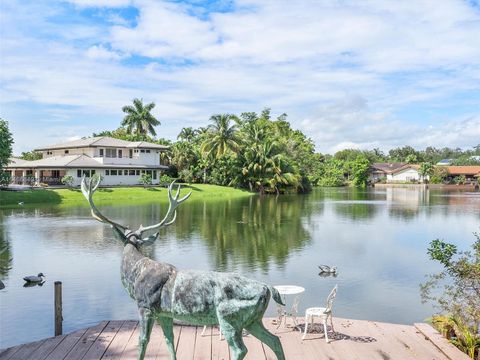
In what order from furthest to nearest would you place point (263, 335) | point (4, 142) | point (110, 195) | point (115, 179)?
point (115, 179)
point (110, 195)
point (4, 142)
point (263, 335)

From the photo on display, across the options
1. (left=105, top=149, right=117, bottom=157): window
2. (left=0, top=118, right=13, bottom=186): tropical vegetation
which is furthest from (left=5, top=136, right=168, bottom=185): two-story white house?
(left=0, top=118, right=13, bottom=186): tropical vegetation

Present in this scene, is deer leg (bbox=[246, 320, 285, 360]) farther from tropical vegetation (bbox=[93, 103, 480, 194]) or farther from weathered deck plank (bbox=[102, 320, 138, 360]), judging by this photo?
tropical vegetation (bbox=[93, 103, 480, 194])

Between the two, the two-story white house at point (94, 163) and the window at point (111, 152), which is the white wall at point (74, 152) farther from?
the window at point (111, 152)

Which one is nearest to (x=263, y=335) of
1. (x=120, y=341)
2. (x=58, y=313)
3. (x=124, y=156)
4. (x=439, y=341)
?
(x=120, y=341)

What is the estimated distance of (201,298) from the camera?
22.7 ft

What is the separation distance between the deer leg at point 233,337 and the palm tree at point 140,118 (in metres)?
86.7

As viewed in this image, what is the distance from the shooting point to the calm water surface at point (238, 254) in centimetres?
1639

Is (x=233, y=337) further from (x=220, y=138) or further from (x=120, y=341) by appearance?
(x=220, y=138)

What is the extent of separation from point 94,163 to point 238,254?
46.3m

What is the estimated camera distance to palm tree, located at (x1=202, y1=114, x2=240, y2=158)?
74963 millimetres

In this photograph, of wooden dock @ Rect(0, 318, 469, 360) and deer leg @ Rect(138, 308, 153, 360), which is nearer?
deer leg @ Rect(138, 308, 153, 360)

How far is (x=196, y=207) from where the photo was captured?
173 ft

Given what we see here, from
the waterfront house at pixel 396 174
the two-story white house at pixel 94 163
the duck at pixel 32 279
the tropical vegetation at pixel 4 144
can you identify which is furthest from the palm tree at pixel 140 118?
the duck at pixel 32 279

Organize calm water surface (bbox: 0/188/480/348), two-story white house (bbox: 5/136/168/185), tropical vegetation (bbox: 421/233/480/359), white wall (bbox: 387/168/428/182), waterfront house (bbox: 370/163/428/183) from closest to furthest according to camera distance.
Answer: tropical vegetation (bbox: 421/233/480/359)
calm water surface (bbox: 0/188/480/348)
two-story white house (bbox: 5/136/168/185)
waterfront house (bbox: 370/163/428/183)
white wall (bbox: 387/168/428/182)
